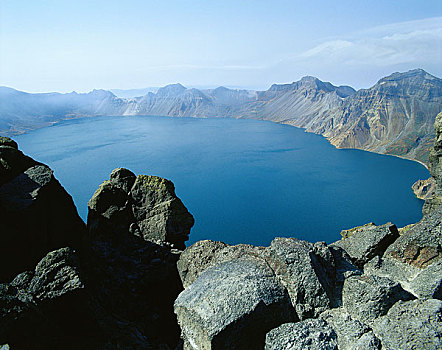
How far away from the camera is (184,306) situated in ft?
28.8

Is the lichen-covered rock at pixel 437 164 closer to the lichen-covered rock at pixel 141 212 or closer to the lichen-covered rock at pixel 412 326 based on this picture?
the lichen-covered rock at pixel 412 326

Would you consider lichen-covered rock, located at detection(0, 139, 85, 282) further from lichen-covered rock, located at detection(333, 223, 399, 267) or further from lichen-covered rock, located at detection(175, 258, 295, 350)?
lichen-covered rock, located at detection(333, 223, 399, 267)

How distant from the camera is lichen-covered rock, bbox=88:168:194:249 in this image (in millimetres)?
14844

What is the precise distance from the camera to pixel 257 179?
88.7m

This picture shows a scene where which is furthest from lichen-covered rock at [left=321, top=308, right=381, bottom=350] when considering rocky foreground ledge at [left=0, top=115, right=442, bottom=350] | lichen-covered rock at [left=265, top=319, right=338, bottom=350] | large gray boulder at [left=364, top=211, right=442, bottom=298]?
large gray boulder at [left=364, top=211, right=442, bottom=298]

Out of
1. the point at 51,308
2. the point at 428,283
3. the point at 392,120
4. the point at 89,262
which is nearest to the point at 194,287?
the point at 51,308

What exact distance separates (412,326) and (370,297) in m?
1.33

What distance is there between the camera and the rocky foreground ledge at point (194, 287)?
735cm

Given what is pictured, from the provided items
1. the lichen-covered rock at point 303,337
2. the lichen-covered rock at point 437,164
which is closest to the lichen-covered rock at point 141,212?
the lichen-covered rock at point 303,337

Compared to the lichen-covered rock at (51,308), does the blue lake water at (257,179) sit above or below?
below

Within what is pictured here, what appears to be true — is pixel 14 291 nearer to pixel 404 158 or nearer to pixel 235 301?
pixel 235 301

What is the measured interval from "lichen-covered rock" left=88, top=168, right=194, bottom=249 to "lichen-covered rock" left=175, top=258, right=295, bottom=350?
634 cm

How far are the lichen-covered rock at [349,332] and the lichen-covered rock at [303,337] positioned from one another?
0.30m

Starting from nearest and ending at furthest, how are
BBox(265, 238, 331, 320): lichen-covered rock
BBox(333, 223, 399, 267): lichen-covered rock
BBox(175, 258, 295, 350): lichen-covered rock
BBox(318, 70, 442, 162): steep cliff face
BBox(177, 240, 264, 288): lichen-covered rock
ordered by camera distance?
BBox(175, 258, 295, 350): lichen-covered rock → BBox(265, 238, 331, 320): lichen-covered rock → BBox(177, 240, 264, 288): lichen-covered rock → BBox(333, 223, 399, 267): lichen-covered rock → BBox(318, 70, 442, 162): steep cliff face
